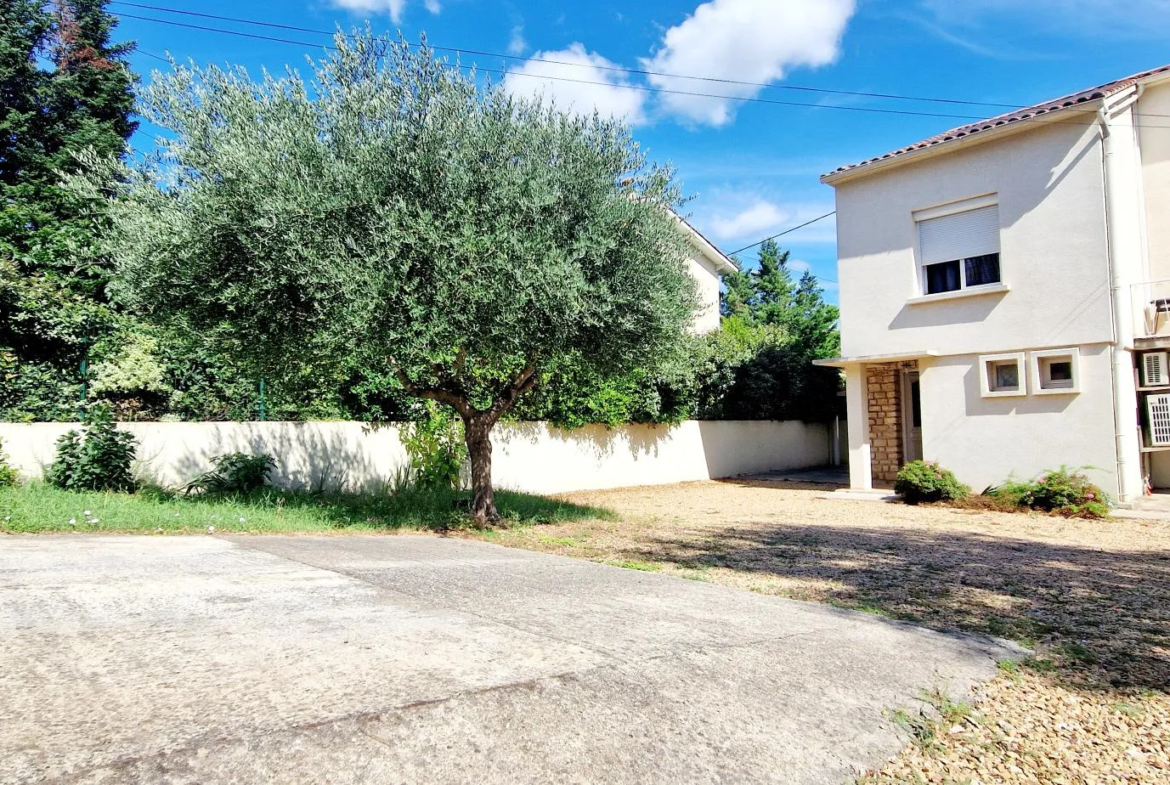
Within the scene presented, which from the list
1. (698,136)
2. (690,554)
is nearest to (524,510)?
(690,554)

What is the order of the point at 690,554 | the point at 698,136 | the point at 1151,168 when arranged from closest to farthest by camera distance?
the point at 690,554
the point at 1151,168
the point at 698,136

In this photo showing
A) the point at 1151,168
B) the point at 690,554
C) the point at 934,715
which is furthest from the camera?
the point at 1151,168

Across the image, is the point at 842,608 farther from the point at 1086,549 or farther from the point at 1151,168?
the point at 1151,168

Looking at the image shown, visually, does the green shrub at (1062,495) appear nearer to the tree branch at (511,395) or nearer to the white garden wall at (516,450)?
the white garden wall at (516,450)

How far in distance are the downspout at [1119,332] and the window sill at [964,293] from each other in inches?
60.7

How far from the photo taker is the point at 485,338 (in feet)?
25.6

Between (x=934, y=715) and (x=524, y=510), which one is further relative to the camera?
(x=524, y=510)

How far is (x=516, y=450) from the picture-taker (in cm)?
1438

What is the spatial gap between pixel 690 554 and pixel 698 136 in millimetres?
11013

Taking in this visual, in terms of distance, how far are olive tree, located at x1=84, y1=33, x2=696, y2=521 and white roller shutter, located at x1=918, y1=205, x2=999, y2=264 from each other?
744 centimetres

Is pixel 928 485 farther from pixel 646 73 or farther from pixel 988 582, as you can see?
pixel 646 73

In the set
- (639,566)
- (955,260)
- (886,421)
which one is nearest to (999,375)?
(955,260)

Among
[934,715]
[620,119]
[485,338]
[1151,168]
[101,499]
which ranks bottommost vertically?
[934,715]

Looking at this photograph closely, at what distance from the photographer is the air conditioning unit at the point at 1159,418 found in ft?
38.5
